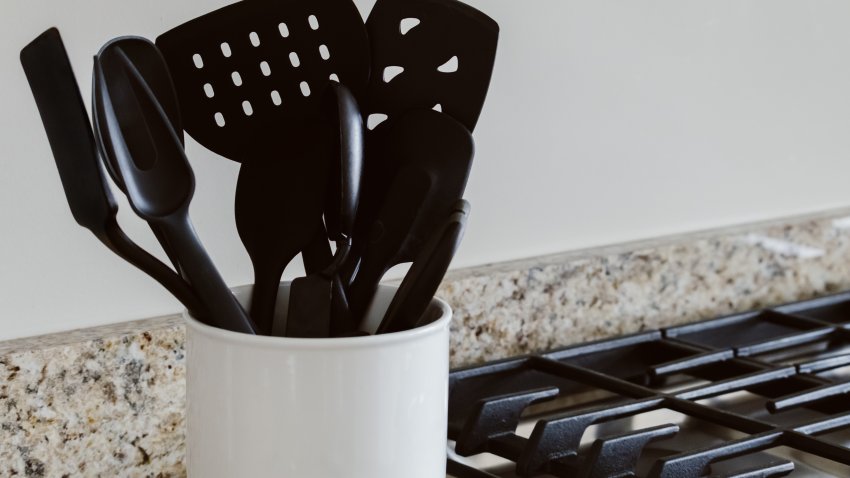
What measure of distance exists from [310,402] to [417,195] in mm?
122

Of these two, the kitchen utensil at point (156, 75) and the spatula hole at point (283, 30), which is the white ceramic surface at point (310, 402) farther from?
the spatula hole at point (283, 30)

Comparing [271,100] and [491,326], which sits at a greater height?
[271,100]

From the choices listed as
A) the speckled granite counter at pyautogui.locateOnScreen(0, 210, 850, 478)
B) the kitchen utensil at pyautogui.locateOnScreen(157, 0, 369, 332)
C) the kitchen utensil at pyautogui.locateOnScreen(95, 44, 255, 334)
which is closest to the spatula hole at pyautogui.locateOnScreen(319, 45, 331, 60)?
the kitchen utensil at pyautogui.locateOnScreen(157, 0, 369, 332)

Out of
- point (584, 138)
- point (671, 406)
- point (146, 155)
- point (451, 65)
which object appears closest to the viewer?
point (146, 155)

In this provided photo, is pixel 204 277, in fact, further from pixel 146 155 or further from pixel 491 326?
pixel 491 326

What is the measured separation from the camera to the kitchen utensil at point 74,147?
1.37 ft

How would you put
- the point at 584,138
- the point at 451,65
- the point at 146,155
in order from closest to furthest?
the point at 146,155 < the point at 451,65 < the point at 584,138

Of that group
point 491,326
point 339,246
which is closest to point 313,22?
point 339,246

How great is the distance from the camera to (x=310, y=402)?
1.44 ft

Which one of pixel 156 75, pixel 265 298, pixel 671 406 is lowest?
pixel 671 406

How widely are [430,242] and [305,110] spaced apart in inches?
4.4

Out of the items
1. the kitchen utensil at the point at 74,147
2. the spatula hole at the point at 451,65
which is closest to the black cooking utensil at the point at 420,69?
the spatula hole at the point at 451,65

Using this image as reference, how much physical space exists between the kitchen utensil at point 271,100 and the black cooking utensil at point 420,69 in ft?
0.04

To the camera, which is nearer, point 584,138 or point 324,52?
point 324,52
